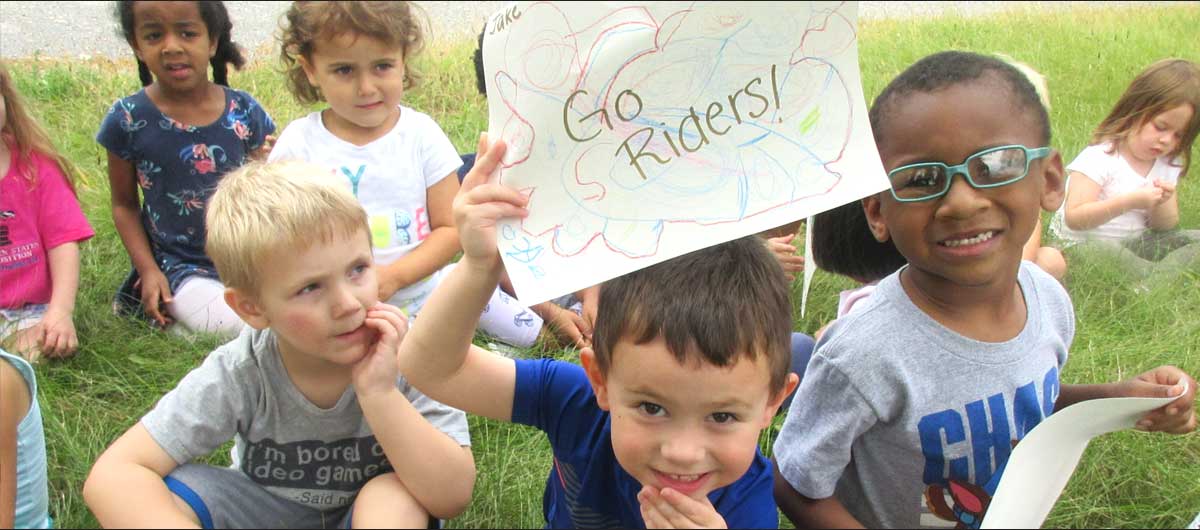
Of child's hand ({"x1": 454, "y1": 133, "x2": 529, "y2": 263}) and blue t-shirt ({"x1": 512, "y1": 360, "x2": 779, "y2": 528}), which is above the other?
child's hand ({"x1": 454, "y1": 133, "x2": 529, "y2": 263})

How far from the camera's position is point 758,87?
1.56m

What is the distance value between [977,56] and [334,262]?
1.20 meters

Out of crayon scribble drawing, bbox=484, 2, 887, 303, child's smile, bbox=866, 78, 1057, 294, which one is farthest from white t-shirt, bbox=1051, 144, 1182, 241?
crayon scribble drawing, bbox=484, 2, 887, 303

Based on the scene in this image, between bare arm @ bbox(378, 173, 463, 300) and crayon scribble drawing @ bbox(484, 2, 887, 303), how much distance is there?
150 centimetres

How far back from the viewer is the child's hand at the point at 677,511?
1527 millimetres

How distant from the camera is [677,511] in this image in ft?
5.05

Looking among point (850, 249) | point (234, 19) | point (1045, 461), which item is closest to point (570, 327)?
point (850, 249)

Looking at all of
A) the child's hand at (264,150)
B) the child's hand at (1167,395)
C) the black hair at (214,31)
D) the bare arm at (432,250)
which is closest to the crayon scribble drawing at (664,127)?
the child's hand at (1167,395)

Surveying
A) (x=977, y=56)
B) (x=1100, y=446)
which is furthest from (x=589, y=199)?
(x=1100, y=446)

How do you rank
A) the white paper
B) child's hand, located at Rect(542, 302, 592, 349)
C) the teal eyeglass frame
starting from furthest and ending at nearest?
child's hand, located at Rect(542, 302, 592, 349) → the teal eyeglass frame → the white paper

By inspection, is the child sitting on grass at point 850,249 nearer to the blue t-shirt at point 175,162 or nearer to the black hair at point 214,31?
the blue t-shirt at point 175,162

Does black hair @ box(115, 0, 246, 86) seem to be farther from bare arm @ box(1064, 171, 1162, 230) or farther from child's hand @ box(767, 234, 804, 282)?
bare arm @ box(1064, 171, 1162, 230)

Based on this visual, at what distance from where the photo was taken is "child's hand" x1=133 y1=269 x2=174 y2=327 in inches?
130

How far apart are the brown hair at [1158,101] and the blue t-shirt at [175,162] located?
317cm
